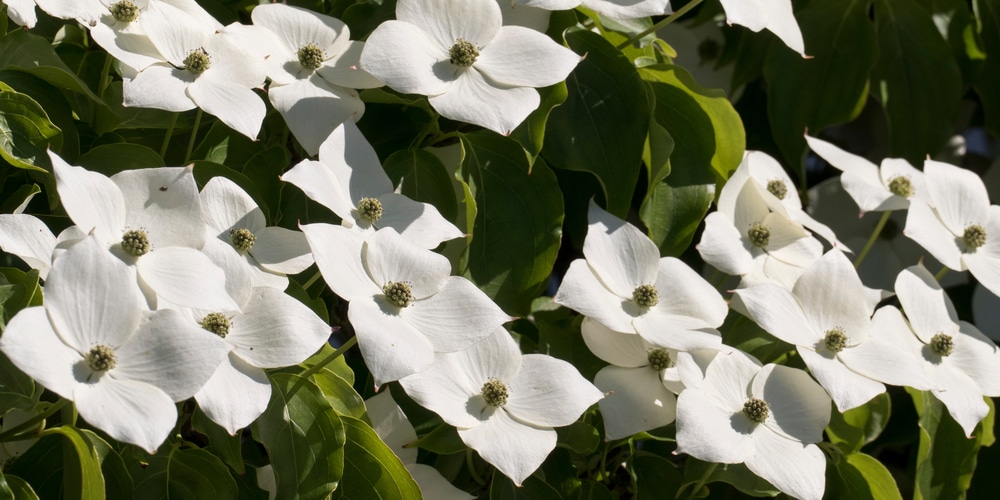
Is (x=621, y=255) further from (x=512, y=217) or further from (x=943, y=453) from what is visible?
(x=943, y=453)

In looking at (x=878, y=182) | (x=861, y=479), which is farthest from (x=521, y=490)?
(x=878, y=182)

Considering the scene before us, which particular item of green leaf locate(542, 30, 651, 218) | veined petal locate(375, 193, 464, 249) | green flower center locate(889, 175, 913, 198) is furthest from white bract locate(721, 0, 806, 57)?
veined petal locate(375, 193, 464, 249)

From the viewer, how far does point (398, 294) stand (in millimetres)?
738

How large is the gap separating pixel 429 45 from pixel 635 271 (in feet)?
0.87

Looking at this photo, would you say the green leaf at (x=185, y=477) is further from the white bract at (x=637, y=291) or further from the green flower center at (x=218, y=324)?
the white bract at (x=637, y=291)

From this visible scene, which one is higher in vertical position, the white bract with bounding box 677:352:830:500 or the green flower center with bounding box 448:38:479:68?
the green flower center with bounding box 448:38:479:68

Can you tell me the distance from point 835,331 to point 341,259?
1.44 ft

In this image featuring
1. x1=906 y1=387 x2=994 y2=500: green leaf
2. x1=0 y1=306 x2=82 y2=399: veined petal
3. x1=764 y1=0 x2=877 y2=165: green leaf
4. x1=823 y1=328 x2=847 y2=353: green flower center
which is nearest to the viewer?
x1=0 y1=306 x2=82 y2=399: veined petal

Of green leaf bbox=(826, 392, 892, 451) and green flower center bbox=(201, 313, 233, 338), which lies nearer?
green flower center bbox=(201, 313, 233, 338)

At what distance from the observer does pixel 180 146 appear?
0.94 metres

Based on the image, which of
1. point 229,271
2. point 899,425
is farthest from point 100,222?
point 899,425

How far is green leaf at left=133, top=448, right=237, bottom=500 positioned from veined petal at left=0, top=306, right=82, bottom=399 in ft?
0.52

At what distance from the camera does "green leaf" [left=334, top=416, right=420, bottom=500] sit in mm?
749

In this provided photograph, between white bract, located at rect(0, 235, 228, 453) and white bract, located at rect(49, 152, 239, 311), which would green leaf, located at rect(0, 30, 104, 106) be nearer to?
white bract, located at rect(49, 152, 239, 311)
